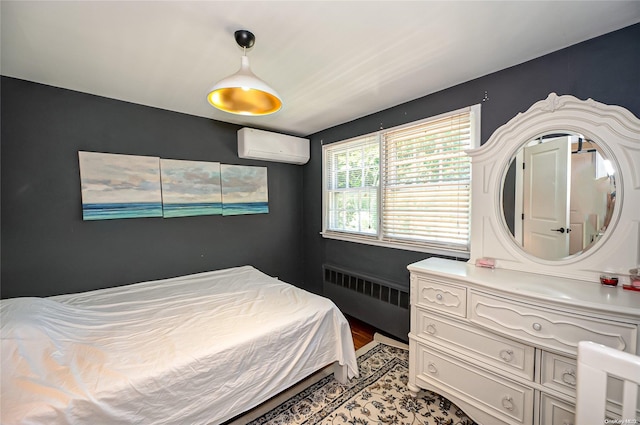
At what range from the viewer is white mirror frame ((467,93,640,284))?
1.33m

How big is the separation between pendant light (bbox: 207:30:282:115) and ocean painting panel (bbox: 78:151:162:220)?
144cm

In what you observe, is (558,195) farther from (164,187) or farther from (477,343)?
(164,187)

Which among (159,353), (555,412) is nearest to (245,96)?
(159,353)

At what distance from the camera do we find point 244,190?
314cm

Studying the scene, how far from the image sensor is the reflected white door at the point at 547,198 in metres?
1.54

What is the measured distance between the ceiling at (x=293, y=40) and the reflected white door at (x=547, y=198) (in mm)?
672

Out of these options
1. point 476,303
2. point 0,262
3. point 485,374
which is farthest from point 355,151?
point 0,262

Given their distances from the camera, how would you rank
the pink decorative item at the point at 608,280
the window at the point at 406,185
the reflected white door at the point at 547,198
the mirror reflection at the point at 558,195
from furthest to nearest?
the window at the point at 406,185
the reflected white door at the point at 547,198
the mirror reflection at the point at 558,195
the pink decorative item at the point at 608,280

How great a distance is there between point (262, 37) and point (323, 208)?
2.16m

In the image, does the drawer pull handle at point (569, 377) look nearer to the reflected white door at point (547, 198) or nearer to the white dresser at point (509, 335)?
the white dresser at point (509, 335)

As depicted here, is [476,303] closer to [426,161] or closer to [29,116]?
[426,161]

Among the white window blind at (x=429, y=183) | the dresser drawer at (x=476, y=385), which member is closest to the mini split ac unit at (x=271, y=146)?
the white window blind at (x=429, y=183)

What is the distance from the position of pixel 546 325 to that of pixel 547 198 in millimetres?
834

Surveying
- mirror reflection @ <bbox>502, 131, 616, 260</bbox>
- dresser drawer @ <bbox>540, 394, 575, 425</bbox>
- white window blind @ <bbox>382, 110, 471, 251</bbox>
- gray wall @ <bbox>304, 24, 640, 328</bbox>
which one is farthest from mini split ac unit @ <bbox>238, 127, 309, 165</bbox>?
dresser drawer @ <bbox>540, 394, 575, 425</bbox>
